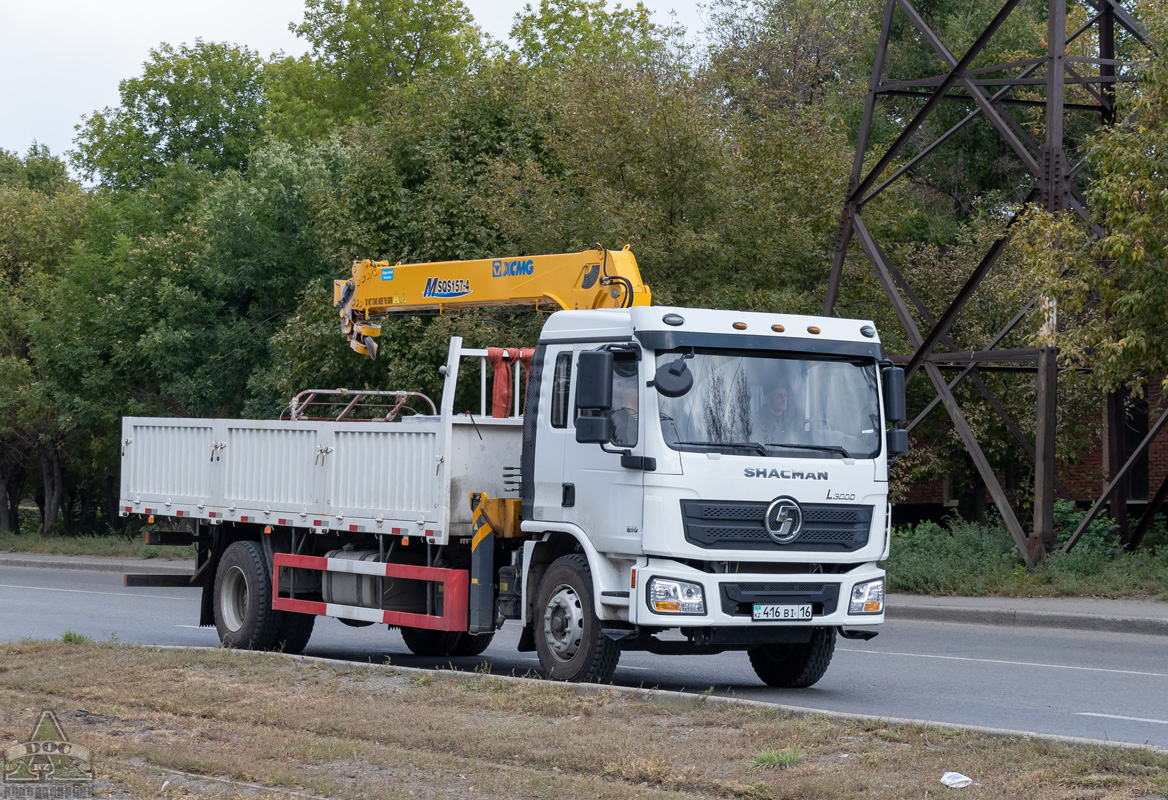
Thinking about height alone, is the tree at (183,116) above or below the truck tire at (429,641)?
above

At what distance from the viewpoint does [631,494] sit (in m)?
9.75

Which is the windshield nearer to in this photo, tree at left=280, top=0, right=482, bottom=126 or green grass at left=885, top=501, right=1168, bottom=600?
green grass at left=885, top=501, right=1168, bottom=600

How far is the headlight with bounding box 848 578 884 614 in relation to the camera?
10.2m

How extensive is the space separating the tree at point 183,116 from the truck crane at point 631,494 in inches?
1378

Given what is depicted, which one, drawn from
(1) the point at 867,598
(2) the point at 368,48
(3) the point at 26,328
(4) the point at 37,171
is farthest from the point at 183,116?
(1) the point at 867,598

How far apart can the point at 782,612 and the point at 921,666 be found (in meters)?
3.11

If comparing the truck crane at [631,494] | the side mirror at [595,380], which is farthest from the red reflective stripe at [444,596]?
the side mirror at [595,380]

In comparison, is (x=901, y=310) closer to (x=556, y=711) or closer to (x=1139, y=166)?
(x=1139, y=166)

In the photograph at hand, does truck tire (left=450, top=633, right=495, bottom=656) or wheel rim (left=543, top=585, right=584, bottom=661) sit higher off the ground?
wheel rim (left=543, top=585, right=584, bottom=661)

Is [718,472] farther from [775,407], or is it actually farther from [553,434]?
[553,434]

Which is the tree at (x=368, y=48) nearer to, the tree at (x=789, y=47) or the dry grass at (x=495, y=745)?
the tree at (x=789, y=47)

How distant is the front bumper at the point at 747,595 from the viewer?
9641mm

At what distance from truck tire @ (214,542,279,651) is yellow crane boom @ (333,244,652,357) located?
2569 millimetres

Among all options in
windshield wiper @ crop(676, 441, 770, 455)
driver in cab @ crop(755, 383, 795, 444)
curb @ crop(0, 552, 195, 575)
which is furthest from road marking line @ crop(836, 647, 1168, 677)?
curb @ crop(0, 552, 195, 575)
